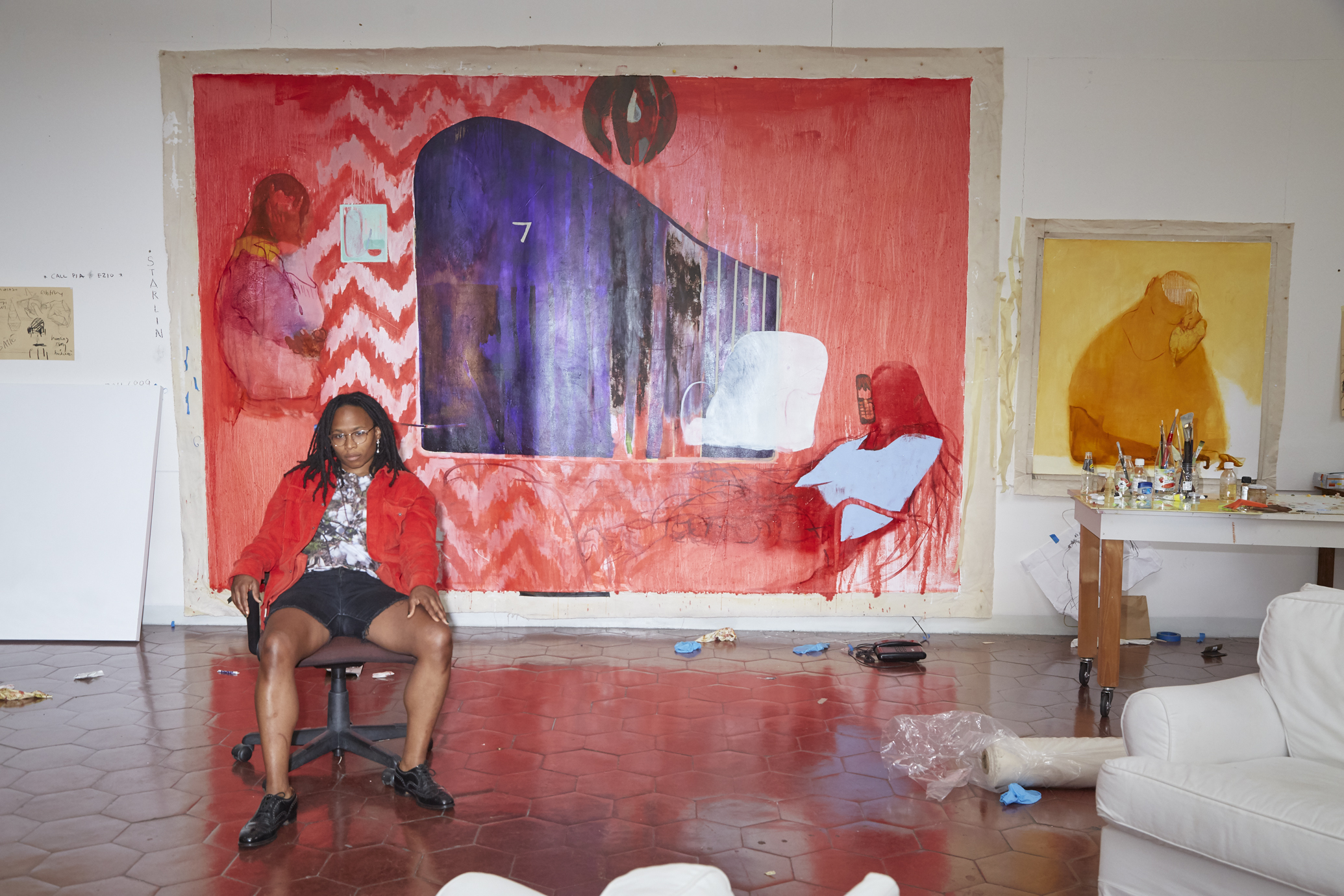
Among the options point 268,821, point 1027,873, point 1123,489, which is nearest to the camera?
point 1027,873

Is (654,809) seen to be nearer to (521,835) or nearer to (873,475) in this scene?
(521,835)

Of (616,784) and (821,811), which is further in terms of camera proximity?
(616,784)

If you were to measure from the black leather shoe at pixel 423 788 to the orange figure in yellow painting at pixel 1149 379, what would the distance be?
134 inches

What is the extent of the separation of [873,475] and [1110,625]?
1353 millimetres

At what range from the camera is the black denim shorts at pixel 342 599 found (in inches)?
111

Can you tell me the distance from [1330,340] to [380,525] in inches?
179

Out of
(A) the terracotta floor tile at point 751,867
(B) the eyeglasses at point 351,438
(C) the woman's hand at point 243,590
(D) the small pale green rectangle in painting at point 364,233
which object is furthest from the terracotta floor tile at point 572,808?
(D) the small pale green rectangle in painting at point 364,233

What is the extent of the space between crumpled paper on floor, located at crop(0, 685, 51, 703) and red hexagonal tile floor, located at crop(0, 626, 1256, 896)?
0.20 ft

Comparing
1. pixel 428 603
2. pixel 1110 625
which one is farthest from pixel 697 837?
pixel 1110 625

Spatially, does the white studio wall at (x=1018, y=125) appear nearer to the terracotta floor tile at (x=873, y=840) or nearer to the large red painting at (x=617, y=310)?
the large red painting at (x=617, y=310)

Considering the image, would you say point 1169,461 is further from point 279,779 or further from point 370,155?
point 370,155

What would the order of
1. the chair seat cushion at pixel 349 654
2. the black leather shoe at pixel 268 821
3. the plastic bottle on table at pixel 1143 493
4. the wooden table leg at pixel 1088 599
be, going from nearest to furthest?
the black leather shoe at pixel 268 821
the chair seat cushion at pixel 349 654
the plastic bottle on table at pixel 1143 493
the wooden table leg at pixel 1088 599

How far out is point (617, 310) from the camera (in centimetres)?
447

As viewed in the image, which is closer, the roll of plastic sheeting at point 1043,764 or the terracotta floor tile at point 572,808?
the terracotta floor tile at point 572,808
